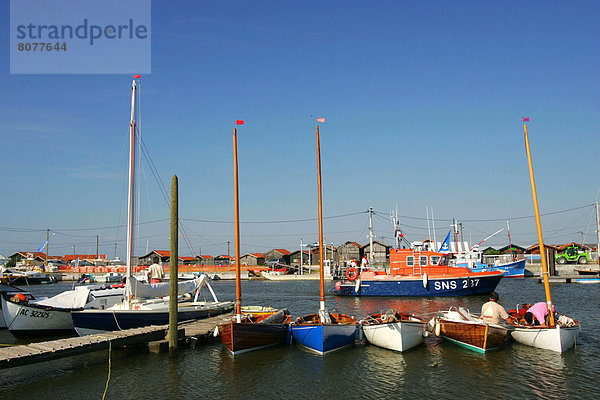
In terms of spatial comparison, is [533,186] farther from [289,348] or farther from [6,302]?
[6,302]

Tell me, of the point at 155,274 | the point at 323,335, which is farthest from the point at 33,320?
the point at 323,335

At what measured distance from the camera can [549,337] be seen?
706 inches

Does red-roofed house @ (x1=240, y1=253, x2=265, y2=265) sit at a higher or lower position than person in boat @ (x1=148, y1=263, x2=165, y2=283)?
higher

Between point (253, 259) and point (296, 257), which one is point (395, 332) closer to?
point (296, 257)

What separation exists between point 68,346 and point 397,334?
12.6 meters

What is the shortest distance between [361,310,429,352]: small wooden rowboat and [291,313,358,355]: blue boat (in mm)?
830

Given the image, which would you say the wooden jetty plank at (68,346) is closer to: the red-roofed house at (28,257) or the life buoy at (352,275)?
the life buoy at (352,275)

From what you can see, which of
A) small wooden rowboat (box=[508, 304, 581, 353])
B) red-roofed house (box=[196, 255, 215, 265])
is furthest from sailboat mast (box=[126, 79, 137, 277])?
red-roofed house (box=[196, 255, 215, 265])

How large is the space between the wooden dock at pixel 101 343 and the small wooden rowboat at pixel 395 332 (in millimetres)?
7582

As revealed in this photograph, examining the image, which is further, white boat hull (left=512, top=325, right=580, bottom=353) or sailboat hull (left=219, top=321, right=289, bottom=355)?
sailboat hull (left=219, top=321, right=289, bottom=355)

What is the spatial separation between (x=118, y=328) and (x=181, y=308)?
159 inches

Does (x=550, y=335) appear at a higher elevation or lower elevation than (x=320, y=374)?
higher

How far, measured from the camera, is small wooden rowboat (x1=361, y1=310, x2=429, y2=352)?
1852 cm

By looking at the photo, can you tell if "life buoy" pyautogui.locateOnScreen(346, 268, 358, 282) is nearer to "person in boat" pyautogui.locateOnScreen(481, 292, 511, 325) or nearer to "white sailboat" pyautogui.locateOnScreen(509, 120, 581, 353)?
"person in boat" pyautogui.locateOnScreen(481, 292, 511, 325)
